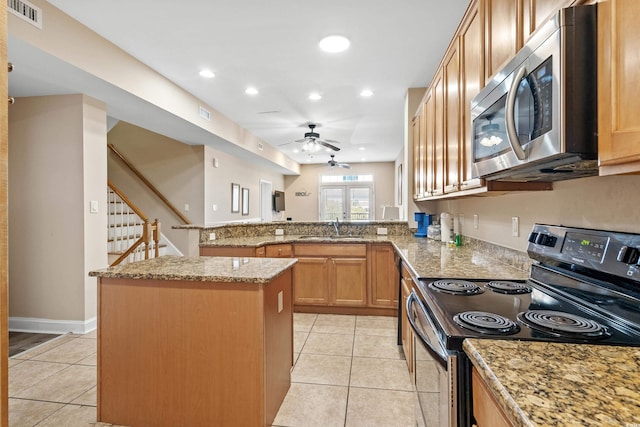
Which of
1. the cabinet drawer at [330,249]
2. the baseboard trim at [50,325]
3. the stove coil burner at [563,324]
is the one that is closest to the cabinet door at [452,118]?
the stove coil burner at [563,324]

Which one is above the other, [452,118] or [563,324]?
[452,118]

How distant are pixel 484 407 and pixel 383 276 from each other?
9.47 feet

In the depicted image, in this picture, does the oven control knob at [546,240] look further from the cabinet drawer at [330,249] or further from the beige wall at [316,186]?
the beige wall at [316,186]

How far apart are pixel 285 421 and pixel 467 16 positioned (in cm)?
257

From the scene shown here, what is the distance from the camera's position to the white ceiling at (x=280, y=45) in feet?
7.70

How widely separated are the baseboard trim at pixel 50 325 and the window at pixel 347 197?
25.1ft

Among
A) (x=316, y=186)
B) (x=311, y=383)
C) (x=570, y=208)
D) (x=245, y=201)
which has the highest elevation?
(x=316, y=186)

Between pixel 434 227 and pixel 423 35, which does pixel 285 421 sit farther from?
pixel 423 35

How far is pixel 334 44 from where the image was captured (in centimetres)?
283

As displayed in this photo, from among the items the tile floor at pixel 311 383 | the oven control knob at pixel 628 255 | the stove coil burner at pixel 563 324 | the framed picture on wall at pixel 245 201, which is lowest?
the tile floor at pixel 311 383

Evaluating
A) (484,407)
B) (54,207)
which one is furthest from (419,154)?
(54,207)

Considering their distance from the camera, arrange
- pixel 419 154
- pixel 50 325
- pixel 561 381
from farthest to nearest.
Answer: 1. pixel 419 154
2. pixel 50 325
3. pixel 561 381

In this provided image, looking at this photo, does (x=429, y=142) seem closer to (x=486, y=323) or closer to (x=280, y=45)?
(x=280, y=45)

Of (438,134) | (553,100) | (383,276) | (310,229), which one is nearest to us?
(553,100)
